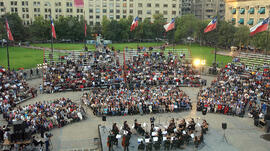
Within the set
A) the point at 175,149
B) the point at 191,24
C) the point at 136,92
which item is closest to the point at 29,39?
the point at 191,24

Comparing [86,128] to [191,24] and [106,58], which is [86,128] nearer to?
[106,58]

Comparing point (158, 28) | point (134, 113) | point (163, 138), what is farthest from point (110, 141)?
point (158, 28)

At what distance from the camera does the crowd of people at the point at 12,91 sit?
29763 mm

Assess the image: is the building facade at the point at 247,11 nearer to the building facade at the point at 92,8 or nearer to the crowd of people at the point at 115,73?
the building facade at the point at 92,8

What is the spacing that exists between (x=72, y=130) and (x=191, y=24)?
73818 mm

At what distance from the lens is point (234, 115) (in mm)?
28875

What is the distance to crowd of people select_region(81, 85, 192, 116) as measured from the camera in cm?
2858

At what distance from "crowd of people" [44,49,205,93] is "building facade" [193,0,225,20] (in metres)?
100

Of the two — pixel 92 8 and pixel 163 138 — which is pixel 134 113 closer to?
pixel 163 138

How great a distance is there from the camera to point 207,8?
5458 inches

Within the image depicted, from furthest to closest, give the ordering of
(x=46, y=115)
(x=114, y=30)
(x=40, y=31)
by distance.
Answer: (x=114, y=30)
(x=40, y=31)
(x=46, y=115)

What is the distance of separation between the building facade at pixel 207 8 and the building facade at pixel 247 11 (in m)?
40.0

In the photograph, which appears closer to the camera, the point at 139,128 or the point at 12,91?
the point at 139,128

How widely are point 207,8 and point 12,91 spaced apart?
404 feet
